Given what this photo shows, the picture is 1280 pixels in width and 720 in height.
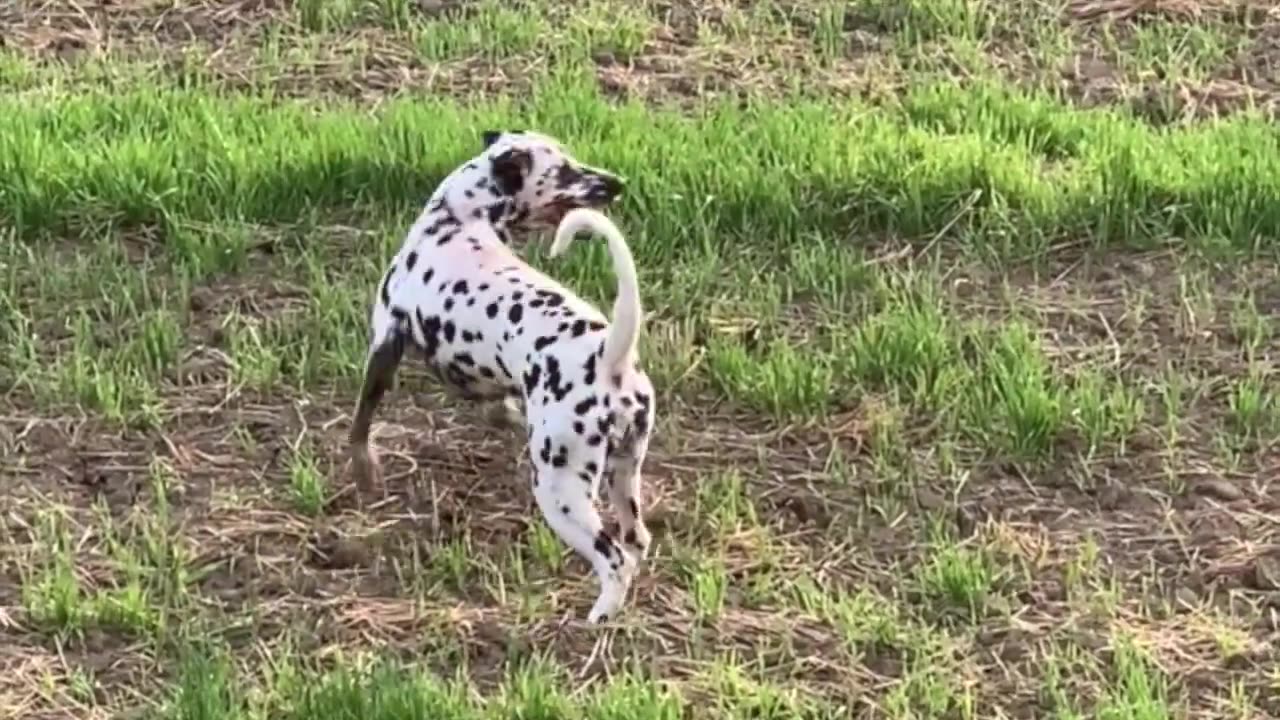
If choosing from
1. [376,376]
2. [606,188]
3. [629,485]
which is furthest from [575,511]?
[606,188]

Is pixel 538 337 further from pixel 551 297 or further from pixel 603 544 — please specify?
pixel 603 544

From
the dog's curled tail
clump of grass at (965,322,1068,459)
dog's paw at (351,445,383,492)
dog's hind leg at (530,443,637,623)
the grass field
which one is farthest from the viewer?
clump of grass at (965,322,1068,459)

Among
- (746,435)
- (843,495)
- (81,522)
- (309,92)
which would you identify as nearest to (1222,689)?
(843,495)

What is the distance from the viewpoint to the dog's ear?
4906 mm

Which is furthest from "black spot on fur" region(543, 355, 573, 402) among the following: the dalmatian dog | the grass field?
the grass field

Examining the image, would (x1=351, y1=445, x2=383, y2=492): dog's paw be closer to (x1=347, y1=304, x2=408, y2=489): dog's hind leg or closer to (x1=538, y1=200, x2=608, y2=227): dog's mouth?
(x1=347, y1=304, x2=408, y2=489): dog's hind leg

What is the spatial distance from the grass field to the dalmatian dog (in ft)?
0.80

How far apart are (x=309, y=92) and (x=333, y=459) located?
2181 millimetres

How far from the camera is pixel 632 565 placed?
4488 millimetres

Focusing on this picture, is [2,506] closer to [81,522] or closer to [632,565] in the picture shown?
[81,522]

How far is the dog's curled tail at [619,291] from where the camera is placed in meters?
4.26

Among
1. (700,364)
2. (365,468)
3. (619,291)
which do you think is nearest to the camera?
(619,291)

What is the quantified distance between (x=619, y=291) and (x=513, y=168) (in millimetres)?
726

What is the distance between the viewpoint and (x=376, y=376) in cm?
486
